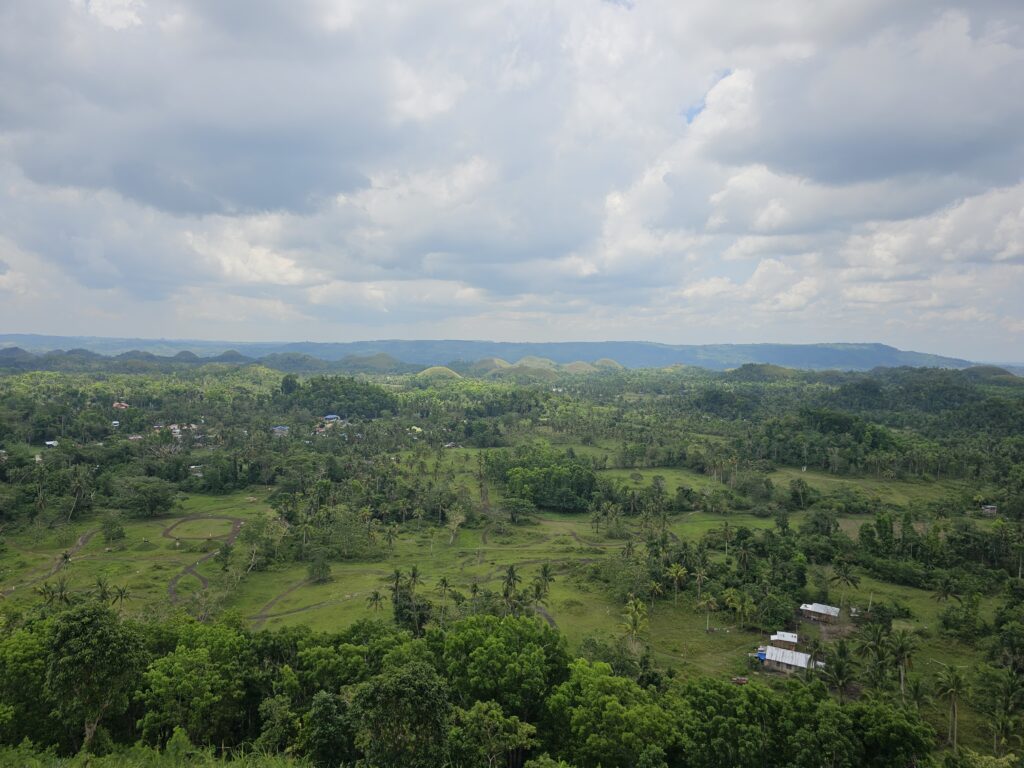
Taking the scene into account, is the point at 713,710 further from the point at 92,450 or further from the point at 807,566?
the point at 92,450

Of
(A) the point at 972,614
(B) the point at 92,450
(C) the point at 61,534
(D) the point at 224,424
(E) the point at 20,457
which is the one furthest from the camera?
(D) the point at 224,424

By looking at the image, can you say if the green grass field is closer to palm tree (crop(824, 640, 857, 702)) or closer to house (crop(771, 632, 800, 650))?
house (crop(771, 632, 800, 650))

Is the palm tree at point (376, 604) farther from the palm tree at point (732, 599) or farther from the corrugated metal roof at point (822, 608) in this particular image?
the corrugated metal roof at point (822, 608)

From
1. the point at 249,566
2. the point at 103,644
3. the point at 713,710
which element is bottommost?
the point at 249,566

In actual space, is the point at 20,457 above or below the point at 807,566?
above

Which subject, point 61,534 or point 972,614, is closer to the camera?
point 972,614

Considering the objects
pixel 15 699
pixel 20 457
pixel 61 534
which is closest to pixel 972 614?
pixel 15 699

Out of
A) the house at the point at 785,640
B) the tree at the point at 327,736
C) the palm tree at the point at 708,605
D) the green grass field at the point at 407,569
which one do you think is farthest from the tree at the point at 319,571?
the house at the point at 785,640
